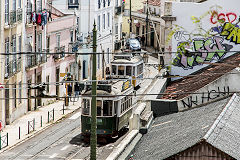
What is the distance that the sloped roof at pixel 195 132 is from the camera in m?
15.2

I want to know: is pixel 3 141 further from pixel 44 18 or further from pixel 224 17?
pixel 44 18

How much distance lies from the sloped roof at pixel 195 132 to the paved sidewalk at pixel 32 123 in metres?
16.5

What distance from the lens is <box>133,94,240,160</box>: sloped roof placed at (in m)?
15.2

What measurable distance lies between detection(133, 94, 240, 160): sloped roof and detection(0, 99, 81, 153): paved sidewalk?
16.5 metres

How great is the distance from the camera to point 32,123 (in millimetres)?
43469

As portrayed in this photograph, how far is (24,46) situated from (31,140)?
11.6m

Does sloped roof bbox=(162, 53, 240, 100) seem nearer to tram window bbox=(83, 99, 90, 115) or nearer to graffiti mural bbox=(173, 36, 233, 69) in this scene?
graffiti mural bbox=(173, 36, 233, 69)

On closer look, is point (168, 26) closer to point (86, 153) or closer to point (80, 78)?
point (86, 153)

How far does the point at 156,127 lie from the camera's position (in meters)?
21.4

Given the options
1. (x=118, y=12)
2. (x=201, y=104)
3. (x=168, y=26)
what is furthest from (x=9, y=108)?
(x=118, y=12)

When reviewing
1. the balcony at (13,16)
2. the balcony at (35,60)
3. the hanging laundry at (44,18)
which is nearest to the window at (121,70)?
the balcony at (35,60)

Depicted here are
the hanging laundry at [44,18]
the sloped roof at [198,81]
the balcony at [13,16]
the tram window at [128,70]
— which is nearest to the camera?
the sloped roof at [198,81]

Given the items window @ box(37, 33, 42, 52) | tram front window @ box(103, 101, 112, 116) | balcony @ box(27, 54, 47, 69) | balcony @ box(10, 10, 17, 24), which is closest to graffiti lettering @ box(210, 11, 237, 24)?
tram front window @ box(103, 101, 112, 116)

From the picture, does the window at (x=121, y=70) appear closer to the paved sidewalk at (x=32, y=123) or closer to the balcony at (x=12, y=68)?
the paved sidewalk at (x=32, y=123)
